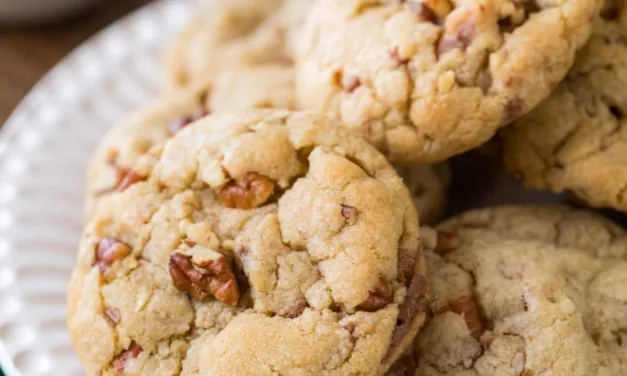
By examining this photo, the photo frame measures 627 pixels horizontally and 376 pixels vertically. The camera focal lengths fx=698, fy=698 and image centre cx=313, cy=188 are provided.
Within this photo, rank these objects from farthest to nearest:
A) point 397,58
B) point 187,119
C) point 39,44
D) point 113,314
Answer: point 39,44
point 187,119
point 397,58
point 113,314

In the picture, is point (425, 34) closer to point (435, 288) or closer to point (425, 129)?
point (425, 129)

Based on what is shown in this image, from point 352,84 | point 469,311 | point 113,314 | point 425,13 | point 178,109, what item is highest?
point 425,13

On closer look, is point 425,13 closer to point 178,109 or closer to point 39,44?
point 178,109

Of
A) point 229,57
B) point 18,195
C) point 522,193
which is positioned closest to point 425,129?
point 522,193

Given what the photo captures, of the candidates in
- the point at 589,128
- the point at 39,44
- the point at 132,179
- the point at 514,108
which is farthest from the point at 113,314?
the point at 39,44

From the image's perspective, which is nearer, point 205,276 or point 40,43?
point 205,276

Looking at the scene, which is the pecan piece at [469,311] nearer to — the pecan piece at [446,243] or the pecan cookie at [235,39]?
the pecan piece at [446,243]
